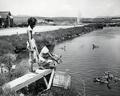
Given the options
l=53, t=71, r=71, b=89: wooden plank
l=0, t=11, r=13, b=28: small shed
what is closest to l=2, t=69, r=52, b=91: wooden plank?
l=53, t=71, r=71, b=89: wooden plank

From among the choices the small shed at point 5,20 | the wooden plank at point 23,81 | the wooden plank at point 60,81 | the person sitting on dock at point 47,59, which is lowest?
the wooden plank at point 60,81

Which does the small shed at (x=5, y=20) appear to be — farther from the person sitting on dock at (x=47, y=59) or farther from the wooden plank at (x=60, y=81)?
the wooden plank at (x=60, y=81)

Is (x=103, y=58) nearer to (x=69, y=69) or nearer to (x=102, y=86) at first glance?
(x=69, y=69)

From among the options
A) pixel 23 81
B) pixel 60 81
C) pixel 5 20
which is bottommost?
pixel 60 81

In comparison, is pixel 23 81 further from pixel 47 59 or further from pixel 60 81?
pixel 60 81

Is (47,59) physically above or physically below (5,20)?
below

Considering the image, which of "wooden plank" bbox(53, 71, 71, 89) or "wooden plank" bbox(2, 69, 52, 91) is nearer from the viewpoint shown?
"wooden plank" bbox(2, 69, 52, 91)

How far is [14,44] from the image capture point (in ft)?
68.6

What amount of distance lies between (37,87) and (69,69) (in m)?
7.93

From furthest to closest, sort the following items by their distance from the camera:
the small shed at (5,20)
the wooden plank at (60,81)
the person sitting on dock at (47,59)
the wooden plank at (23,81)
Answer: the small shed at (5,20) < the wooden plank at (60,81) < the person sitting on dock at (47,59) < the wooden plank at (23,81)

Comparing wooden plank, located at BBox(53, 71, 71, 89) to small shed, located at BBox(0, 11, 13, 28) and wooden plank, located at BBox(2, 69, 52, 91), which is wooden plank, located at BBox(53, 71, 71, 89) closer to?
wooden plank, located at BBox(2, 69, 52, 91)

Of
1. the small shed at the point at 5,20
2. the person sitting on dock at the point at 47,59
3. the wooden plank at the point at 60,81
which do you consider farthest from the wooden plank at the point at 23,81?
the small shed at the point at 5,20

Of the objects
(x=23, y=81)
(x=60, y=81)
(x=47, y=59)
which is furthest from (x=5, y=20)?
(x=23, y=81)

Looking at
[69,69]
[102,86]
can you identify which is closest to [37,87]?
[102,86]
